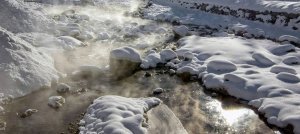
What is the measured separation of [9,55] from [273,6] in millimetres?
10398

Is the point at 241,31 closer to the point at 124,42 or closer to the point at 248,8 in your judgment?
the point at 248,8

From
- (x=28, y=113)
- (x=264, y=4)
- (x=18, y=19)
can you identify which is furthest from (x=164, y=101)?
(x=264, y=4)

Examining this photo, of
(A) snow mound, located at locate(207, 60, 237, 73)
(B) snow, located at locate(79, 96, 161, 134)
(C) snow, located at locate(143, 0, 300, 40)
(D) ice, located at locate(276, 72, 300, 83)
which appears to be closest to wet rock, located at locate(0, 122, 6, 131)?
A: (B) snow, located at locate(79, 96, 161, 134)

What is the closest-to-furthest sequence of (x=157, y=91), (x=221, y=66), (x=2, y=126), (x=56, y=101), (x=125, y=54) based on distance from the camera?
(x=2, y=126) < (x=56, y=101) < (x=157, y=91) < (x=221, y=66) < (x=125, y=54)

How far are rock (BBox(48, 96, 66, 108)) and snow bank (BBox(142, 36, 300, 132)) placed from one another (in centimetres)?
353

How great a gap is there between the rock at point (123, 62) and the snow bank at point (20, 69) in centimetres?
164

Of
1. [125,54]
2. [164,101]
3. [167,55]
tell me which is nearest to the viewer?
[164,101]

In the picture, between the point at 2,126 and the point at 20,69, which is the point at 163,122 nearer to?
the point at 2,126

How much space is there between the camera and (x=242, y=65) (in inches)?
383

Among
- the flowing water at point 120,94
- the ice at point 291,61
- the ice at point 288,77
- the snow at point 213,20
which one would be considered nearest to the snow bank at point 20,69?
→ the flowing water at point 120,94

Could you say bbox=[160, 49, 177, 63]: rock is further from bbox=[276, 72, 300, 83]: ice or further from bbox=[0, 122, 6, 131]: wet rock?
bbox=[0, 122, 6, 131]: wet rock

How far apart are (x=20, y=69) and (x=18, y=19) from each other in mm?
4282

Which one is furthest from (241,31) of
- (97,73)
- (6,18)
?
(6,18)

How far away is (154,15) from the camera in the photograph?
1623 cm
